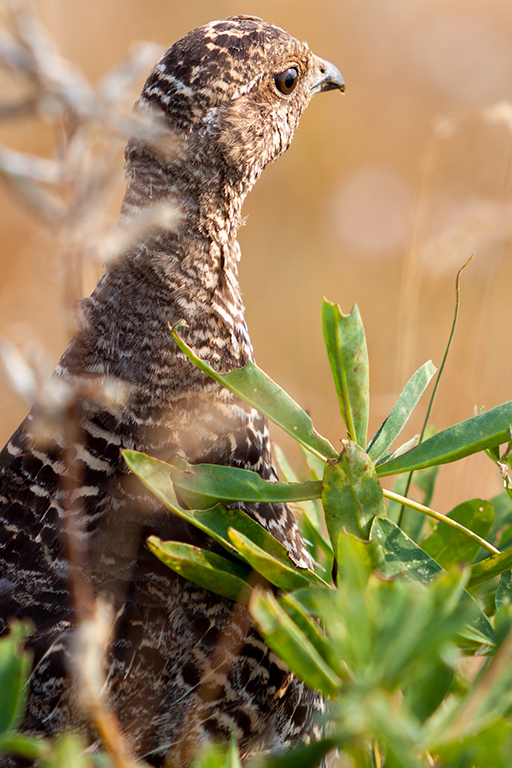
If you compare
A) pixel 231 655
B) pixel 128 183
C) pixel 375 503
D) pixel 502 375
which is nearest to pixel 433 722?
pixel 375 503

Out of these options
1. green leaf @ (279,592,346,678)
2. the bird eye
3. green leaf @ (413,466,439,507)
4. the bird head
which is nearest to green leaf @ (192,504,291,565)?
green leaf @ (279,592,346,678)

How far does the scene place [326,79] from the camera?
201 centimetres

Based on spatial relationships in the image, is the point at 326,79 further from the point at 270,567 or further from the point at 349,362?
the point at 270,567

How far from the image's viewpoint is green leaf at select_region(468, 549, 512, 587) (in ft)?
Answer: 3.44

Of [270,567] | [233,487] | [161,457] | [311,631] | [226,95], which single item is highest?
[226,95]

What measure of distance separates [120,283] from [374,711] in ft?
3.54

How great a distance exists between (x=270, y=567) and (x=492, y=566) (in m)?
0.34

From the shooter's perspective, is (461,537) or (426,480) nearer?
(461,537)

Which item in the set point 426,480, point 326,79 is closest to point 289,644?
point 426,480

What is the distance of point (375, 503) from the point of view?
1.05 m

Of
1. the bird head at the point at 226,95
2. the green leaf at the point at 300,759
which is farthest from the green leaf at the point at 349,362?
the bird head at the point at 226,95

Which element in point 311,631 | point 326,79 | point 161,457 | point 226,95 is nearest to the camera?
point 311,631

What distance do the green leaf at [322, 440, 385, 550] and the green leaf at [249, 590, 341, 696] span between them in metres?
0.30

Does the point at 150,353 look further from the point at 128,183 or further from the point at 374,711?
the point at 374,711
